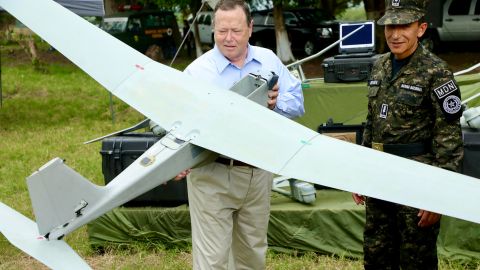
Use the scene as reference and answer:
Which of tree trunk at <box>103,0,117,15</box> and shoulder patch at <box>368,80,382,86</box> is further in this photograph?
tree trunk at <box>103,0,117,15</box>

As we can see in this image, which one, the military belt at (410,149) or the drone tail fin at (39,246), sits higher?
the military belt at (410,149)

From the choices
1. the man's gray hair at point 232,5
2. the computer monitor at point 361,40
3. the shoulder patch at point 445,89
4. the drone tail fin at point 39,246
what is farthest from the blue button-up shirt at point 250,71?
the computer monitor at point 361,40

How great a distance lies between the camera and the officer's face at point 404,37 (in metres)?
3.55

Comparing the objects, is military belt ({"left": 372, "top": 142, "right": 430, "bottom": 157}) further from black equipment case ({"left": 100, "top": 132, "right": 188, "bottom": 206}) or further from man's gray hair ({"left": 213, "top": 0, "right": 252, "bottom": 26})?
black equipment case ({"left": 100, "top": 132, "right": 188, "bottom": 206})

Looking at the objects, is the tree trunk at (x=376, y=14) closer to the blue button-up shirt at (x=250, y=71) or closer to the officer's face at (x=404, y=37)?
the blue button-up shirt at (x=250, y=71)

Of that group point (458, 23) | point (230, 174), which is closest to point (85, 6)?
point (230, 174)

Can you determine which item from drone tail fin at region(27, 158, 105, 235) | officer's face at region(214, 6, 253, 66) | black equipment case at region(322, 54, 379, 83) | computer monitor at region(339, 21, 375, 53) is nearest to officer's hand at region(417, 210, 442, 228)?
officer's face at region(214, 6, 253, 66)

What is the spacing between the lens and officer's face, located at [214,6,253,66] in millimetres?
3678

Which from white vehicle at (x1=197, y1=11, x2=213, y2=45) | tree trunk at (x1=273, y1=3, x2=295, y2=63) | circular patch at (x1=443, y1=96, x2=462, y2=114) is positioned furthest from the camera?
white vehicle at (x1=197, y1=11, x2=213, y2=45)

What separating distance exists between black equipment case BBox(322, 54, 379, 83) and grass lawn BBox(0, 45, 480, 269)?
1951 mm

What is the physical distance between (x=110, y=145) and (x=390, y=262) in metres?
2.52

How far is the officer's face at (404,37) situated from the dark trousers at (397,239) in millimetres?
700

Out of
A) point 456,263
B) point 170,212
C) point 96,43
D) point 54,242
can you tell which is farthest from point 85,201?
point 456,263

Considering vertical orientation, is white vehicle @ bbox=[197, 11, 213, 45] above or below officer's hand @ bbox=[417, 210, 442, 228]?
below
